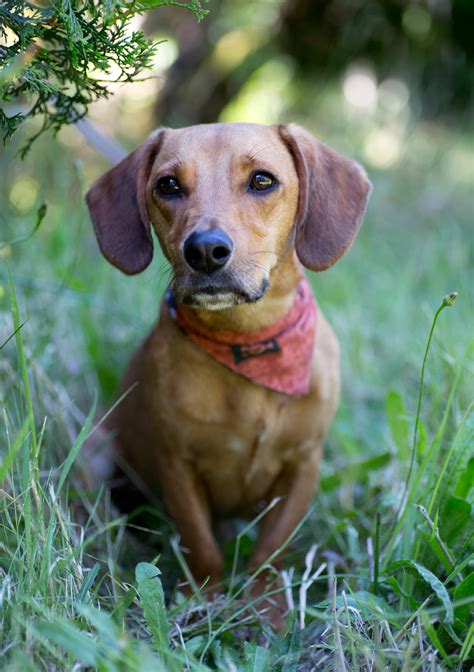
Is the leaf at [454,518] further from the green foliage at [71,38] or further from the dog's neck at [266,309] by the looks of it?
the green foliage at [71,38]

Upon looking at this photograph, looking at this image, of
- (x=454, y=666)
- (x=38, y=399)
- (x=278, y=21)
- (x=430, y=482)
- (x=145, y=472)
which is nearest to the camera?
(x=454, y=666)

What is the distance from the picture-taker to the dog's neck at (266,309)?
272cm

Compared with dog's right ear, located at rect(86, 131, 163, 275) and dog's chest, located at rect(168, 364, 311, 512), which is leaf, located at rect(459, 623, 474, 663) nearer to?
dog's chest, located at rect(168, 364, 311, 512)

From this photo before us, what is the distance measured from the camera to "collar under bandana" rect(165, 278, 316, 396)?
2732 millimetres

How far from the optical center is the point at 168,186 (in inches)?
102

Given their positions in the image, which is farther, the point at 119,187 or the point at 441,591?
the point at 119,187

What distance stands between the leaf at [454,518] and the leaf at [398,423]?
483 mm

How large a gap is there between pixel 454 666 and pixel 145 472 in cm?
167

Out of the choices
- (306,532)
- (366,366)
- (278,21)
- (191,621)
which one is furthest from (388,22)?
(191,621)

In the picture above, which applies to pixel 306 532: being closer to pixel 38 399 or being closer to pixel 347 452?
pixel 347 452

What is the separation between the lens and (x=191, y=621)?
2459mm

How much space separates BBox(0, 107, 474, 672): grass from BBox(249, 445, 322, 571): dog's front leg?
10cm

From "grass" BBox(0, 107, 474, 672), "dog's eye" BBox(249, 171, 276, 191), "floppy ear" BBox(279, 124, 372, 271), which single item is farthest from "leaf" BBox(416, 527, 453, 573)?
"dog's eye" BBox(249, 171, 276, 191)

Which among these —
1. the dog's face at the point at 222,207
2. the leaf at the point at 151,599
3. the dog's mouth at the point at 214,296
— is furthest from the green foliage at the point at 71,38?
the leaf at the point at 151,599
